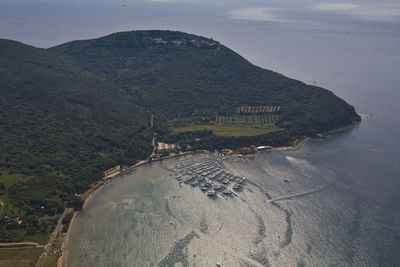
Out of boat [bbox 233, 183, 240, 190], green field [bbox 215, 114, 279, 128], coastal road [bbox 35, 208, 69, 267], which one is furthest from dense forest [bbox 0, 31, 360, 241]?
boat [bbox 233, 183, 240, 190]

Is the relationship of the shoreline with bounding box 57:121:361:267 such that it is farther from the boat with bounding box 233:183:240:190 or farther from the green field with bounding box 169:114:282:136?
the boat with bounding box 233:183:240:190

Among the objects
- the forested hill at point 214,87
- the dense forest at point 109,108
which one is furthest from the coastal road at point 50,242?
the forested hill at point 214,87

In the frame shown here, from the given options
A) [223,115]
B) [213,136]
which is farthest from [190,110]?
[213,136]

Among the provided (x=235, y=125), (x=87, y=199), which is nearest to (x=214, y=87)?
(x=235, y=125)

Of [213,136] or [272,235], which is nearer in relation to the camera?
[272,235]

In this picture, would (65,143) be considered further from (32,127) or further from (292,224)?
(292,224)

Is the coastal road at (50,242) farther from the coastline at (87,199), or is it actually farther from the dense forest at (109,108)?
the dense forest at (109,108)
